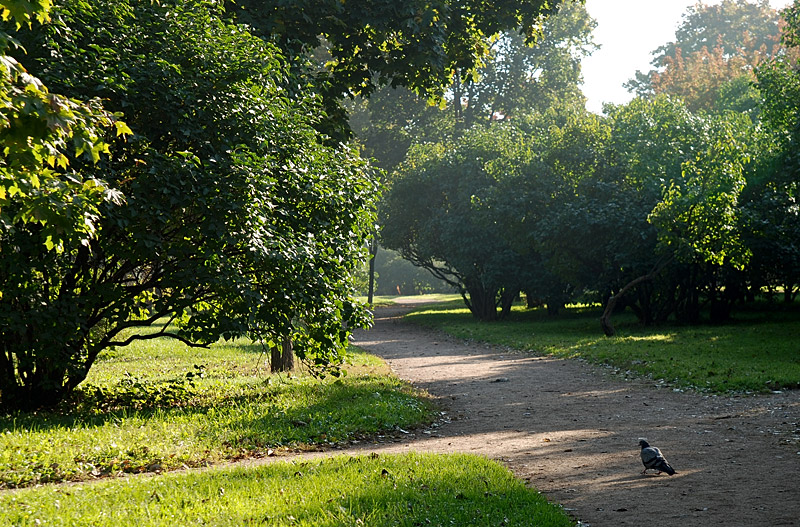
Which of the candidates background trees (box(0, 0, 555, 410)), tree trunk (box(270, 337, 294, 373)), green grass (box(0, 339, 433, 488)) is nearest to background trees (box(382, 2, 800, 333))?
tree trunk (box(270, 337, 294, 373))

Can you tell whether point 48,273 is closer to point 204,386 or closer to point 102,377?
point 204,386

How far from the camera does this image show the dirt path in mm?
5953

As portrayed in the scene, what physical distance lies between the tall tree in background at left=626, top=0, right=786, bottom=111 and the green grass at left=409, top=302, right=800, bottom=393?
2011 centimetres

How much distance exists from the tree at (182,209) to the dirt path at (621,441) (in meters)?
2.61

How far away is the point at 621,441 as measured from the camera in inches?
340

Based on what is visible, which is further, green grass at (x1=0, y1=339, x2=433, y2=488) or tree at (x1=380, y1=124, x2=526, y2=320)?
tree at (x1=380, y1=124, x2=526, y2=320)

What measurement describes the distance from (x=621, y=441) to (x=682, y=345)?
1027 centimetres

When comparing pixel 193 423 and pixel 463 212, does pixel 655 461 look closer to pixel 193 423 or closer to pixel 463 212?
pixel 193 423

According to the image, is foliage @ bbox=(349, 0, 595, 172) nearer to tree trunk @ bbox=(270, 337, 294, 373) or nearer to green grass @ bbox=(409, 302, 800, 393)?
green grass @ bbox=(409, 302, 800, 393)

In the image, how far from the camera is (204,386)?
1255cm

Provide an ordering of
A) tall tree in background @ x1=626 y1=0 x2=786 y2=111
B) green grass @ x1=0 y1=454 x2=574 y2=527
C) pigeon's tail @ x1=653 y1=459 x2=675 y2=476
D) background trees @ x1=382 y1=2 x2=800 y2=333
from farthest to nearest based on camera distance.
A: tall tree in background @ x1=626 y1=0 x2=786 y2=111 → background trees @ x1=382 y1=2 x2=800 y2=333 → pigeon's tail @ x1=653 y1=459 x2=675 y2=476 → green grass @ x1=0 y1=454 x2=574 y2=527

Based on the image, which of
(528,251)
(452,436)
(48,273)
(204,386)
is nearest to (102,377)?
(204,386)

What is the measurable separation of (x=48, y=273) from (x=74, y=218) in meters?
4.61

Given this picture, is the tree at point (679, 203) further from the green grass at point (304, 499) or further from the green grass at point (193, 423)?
the green grass at point (304, 499)
